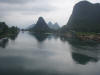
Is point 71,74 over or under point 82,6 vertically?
under

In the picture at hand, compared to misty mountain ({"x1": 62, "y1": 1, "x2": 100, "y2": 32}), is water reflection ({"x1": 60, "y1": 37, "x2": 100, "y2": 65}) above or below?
below

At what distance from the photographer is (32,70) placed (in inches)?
862

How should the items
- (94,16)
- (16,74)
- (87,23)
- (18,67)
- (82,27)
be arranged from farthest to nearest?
(94,16) < (87,23) < (82,27) < (18,67) < (16,74)

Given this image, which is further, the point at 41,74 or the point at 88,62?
the point at 88,62

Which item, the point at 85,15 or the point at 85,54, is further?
the point at 85,15

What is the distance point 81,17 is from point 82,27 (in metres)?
29.0

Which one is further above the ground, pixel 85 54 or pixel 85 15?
pixel 85 15

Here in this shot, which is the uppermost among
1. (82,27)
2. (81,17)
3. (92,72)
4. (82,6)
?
(82,6)

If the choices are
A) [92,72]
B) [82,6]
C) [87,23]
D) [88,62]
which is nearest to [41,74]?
[92,72]

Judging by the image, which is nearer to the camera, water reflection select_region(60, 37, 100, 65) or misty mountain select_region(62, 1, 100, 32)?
water reflection select_region(60, 37, 100, 65)

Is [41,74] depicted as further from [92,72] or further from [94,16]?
[94,16]

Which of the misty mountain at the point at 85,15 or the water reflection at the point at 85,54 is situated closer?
the water reflection at the point at 85,54

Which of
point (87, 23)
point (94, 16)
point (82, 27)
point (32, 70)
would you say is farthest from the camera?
point (94, 16)

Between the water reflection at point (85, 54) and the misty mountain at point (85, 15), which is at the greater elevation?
the misty mountain at point (85, 15)
